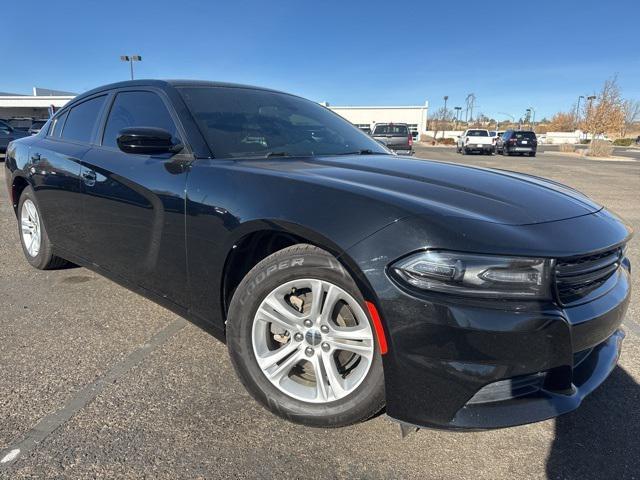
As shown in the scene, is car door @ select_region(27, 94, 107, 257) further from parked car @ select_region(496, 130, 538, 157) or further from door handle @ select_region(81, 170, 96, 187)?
parked car @ select_region(496, 130, 538, 157)

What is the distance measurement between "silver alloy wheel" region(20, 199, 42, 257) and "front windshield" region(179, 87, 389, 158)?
223 cm

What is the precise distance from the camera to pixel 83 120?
378cm

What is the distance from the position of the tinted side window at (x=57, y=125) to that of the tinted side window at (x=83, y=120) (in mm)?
99

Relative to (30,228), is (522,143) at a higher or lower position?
higher

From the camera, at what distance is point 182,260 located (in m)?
2.60

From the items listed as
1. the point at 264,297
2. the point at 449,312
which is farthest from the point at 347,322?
the point at 449,312

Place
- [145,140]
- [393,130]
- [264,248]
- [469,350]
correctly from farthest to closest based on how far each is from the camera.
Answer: [393,130], [145,140], [264,248], [469,350]

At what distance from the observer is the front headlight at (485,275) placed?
1.76 m

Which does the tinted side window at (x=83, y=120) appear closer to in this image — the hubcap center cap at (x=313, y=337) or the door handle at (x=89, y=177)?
the door handle at (x=89, y=177)

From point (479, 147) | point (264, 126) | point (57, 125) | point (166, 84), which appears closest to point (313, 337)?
point (264, 126)

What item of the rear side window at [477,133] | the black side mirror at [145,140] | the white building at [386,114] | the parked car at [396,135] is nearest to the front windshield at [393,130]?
the parked car at [396,135]

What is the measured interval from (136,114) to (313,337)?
2017 mm

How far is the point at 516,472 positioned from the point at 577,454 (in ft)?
1.07

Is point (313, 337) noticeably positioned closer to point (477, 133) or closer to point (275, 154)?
point (275, 154)
